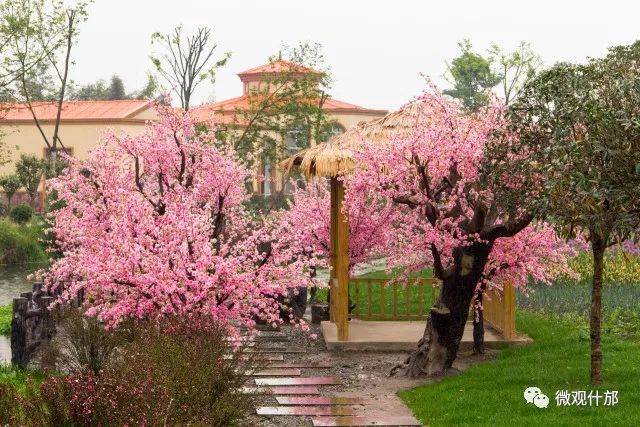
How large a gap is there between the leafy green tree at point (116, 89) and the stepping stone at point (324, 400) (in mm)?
71982

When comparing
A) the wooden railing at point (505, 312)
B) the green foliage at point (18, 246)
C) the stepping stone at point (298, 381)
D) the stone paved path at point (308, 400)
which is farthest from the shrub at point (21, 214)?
the stepping stone at point (298, 381)

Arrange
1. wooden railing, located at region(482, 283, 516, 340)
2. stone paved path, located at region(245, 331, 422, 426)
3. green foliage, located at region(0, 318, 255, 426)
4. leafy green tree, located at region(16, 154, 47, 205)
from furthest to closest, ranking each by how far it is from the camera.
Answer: leafy green tree, located at region(16, 154, 47, 205)
wooden railing, located at region(482, 283, 516, 340)
stone paved path, located at region(245, 331, 422, 426)
green foliage, located at region(0, 318, 255, 426)

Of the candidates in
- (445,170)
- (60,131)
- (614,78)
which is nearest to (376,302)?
(445,170)

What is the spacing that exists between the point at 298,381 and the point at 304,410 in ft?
5.27

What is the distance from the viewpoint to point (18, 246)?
3347 cm

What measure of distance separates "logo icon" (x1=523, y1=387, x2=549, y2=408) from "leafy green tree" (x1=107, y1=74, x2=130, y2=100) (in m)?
73.2

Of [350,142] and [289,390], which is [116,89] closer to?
[350,142]

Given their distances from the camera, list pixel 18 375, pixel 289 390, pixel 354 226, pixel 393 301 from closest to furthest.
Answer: pixel 289 390 → pixel 18 375 → pixel 354 226 → pixel 393 301

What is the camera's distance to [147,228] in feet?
37.5

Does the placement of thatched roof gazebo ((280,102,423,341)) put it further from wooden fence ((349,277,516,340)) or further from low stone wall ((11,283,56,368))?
low stone wall ((11,283,56,368))

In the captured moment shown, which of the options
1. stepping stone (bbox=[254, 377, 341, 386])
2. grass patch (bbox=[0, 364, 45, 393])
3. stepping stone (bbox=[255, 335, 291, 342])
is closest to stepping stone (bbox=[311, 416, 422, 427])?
stepping stone (bbox=[254, 377, 341, 386])

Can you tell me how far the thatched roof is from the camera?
14.2 meters

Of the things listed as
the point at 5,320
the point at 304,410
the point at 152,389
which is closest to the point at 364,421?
the point at 304,410

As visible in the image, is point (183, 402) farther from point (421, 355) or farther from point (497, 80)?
point (497, 80)
